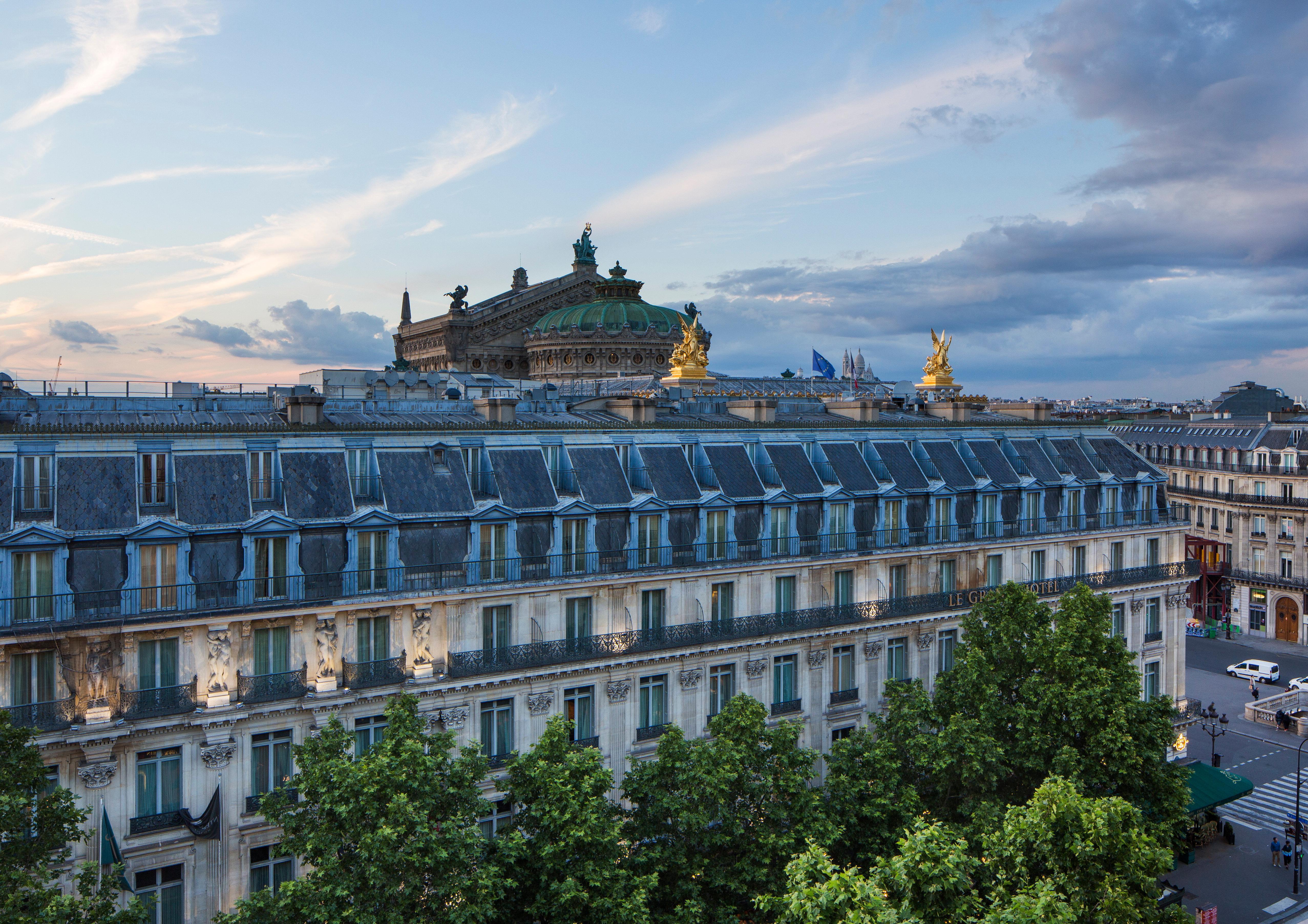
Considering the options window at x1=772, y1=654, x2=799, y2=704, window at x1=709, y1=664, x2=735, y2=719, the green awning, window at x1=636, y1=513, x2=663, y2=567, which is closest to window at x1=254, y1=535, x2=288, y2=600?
window at x1=636, y1=513, x2=663, y2=567

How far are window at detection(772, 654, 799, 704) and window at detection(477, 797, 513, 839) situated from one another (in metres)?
12.6

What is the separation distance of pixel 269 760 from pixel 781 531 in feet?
75.3

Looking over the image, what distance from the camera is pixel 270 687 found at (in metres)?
35.3

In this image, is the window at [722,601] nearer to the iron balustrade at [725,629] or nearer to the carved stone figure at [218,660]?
the iron balustrade at [725,629]

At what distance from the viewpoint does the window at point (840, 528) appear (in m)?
47.5

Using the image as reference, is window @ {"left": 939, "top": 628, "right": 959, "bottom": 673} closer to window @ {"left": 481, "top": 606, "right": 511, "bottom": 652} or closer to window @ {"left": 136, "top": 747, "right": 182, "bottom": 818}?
window @ {"left": 481, "top": 606, "right": 511, "bottom": 652}

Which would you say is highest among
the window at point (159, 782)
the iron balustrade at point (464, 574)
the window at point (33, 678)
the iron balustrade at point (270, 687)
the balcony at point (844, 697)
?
the iron balustrade at point (464, 574)

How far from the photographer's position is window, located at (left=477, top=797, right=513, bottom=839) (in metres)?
38.7

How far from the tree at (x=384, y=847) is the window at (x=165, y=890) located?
7136mm

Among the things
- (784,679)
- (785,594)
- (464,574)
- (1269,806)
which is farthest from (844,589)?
(1269,806)

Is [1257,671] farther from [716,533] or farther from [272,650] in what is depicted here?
[272,650]

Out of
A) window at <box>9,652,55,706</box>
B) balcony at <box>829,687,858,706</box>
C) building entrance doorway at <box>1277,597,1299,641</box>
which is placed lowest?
building entrance doorway at <box>1277,597,1299,641</box>

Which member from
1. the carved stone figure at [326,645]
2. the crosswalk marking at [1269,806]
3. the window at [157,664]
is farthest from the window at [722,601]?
the crosswalk marking at [1269,806]

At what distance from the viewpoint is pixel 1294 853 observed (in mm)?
48312
